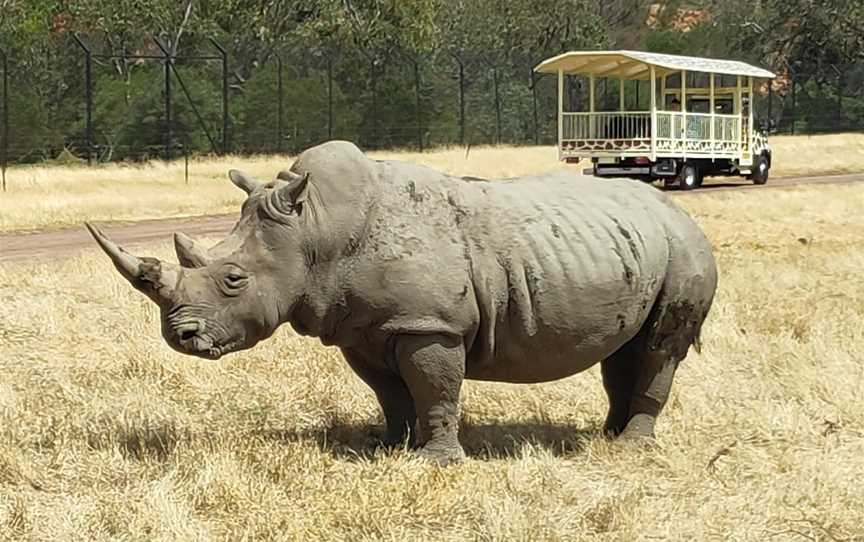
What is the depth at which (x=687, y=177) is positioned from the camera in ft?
96.0

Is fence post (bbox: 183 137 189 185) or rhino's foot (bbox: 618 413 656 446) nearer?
rhino's foot (bbox: 618 413 656 446)

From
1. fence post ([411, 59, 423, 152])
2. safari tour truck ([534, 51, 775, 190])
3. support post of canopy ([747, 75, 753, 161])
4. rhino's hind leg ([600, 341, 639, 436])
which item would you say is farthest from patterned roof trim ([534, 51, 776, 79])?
rhino's hind leg ([600, 341, 639, 436])

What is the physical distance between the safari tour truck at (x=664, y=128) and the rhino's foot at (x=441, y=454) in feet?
72.1

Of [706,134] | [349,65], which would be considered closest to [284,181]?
[706,134]

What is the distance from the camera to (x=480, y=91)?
48.9m

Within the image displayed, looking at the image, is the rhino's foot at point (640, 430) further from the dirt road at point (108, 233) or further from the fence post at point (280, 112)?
the fence post at point (280, 112)

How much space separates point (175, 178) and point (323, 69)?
61.8 feet

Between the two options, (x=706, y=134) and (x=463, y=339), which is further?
(x=706, y=134)

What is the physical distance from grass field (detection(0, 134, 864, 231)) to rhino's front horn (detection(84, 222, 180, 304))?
1412 cm

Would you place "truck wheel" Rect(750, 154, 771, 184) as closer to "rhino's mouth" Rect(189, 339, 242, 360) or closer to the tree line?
the tree line

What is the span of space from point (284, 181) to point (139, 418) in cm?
193

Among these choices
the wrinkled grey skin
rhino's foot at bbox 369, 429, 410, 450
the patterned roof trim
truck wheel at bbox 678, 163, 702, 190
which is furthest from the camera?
truck wheel at bbox 678, 163, 702, 190

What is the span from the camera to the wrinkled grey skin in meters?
6.53

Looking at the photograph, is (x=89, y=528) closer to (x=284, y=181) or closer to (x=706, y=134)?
(x=284, y=181)
